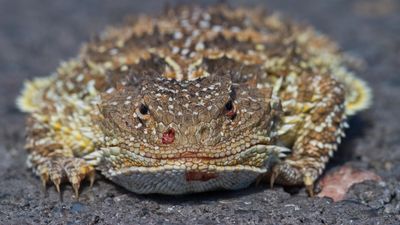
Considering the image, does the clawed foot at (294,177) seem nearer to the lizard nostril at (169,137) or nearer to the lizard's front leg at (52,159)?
the lizard nostril at (169,137)

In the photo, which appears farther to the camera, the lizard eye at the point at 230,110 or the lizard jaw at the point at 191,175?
the lizard eye at the point at 230,110

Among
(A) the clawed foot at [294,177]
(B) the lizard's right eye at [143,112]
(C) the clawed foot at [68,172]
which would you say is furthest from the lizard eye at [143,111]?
(A) the clawed foot at [294,177]

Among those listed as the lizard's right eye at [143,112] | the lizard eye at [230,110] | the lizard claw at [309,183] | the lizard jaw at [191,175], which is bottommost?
the lizard jaw at [191,175]

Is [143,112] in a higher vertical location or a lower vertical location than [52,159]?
higher

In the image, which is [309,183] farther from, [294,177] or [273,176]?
[273,176]

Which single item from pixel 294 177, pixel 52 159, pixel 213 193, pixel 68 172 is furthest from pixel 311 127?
pixel 52 159

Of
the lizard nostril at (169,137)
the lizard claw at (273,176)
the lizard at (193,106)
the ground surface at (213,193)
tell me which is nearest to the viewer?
the lizard nostril at (169,137)
